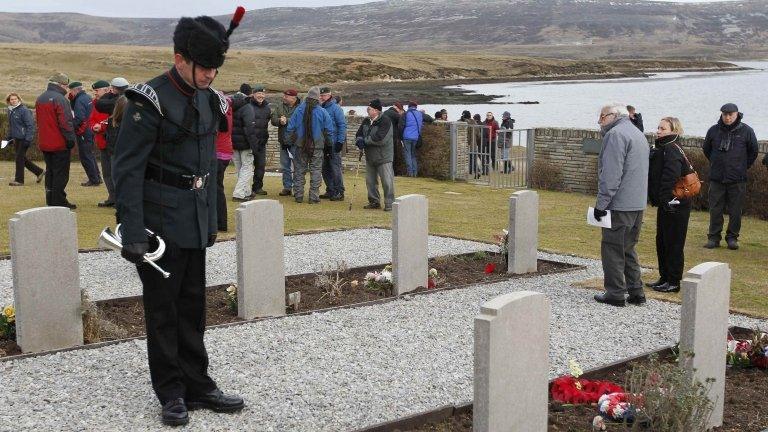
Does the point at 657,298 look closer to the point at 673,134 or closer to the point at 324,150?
the point at 673,134

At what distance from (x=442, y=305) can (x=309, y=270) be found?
2.33 meters

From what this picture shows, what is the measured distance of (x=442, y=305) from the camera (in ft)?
33.3

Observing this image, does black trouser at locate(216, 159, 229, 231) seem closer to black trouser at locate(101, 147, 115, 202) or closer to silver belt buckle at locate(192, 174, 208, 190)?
black trouser at locate(101, 147, 115, 202)

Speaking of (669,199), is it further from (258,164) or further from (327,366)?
(258,164)

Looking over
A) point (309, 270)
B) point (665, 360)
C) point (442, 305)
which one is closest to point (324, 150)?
point (309, 270)

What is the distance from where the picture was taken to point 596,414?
660cm

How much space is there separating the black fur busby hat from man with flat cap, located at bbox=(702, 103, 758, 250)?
966 cm

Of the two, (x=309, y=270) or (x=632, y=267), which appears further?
(x=309, y=270)

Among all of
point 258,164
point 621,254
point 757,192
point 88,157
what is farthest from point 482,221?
point 88,157

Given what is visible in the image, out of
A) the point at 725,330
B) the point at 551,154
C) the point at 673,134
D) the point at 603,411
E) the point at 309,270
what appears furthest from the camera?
the point at 551,154

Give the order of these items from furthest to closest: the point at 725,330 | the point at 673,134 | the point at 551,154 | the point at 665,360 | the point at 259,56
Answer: the point at 259,56 < the point at 551,154 < the point at 673,134 < the point at 665,360 < the point at 725,330

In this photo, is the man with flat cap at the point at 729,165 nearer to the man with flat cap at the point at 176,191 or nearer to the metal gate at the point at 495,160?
the metal gate at the point at 495,160

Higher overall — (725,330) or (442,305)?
(725,330)

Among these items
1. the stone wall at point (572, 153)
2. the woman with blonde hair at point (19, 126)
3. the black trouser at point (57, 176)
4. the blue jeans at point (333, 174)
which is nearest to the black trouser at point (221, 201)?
the black trouser at point (57, 176)
